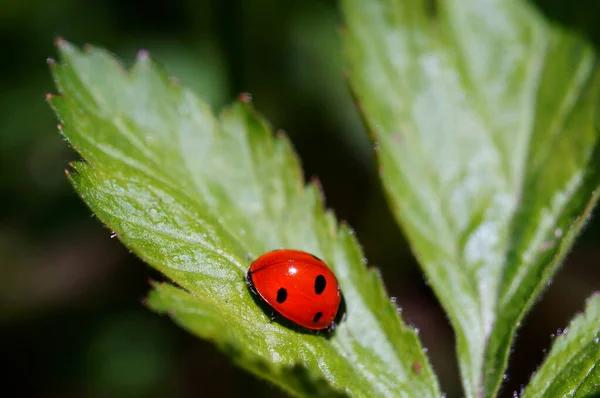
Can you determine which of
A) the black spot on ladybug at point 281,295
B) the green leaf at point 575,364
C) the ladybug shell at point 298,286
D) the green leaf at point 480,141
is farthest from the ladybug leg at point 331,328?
the green leaf at point 575,364

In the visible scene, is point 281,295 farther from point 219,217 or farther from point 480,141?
point 480,141

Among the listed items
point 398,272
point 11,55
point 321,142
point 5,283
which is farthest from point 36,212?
point 398,272

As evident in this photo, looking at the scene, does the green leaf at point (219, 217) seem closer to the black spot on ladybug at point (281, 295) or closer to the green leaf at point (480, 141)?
the black spot on ladybug at point (281, 295)

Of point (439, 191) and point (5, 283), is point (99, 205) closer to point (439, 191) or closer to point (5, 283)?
point (439, 191)

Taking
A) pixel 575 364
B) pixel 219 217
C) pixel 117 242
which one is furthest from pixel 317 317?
pixel 117 242

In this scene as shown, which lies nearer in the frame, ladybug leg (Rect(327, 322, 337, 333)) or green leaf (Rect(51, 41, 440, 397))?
green leaf (Rect(51, 41, 440, 397))

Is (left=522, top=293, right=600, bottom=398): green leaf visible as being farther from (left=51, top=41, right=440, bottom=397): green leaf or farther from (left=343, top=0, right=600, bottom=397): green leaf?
(left=51, top=41, right=440, bottom=397): green leaf

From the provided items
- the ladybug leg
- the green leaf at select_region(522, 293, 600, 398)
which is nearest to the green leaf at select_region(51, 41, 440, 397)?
the ladybug leg

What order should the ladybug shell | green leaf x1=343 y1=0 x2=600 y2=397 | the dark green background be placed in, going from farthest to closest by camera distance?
the dark green background → green leaf x1=343 y1=0 x2=600 y2=397 → the ladybug shell
